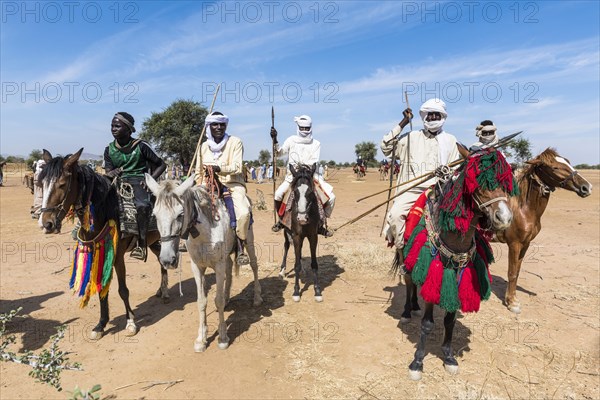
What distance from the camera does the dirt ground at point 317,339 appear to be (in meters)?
3.77

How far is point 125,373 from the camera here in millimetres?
3984

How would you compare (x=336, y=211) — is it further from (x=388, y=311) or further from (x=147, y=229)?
(x=147, y=229)

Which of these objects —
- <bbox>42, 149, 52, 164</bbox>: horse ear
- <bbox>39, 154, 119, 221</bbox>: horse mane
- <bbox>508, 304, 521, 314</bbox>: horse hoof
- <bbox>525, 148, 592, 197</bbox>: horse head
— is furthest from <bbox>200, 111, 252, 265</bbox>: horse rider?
<bbox>525, 148, 592, 197</bbox>: horse head

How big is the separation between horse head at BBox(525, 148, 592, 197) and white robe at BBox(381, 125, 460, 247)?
200cm

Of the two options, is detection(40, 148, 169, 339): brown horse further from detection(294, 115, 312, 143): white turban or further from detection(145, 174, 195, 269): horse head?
detection(294, 115, 312, 143): white turban

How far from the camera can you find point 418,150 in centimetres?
476

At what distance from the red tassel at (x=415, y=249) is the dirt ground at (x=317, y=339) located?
4.31 ft

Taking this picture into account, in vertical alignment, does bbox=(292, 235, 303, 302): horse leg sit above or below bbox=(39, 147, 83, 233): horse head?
below

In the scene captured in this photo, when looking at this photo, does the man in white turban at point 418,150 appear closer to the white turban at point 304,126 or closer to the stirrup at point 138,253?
the white turban at point 304,126

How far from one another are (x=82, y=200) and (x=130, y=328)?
1.99 m

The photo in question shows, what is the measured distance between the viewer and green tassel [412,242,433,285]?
380cm

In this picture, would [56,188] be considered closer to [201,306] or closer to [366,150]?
[201,306]

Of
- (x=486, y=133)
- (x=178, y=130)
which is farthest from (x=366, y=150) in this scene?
(x=486, y=133)

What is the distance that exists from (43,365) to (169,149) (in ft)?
86.2
